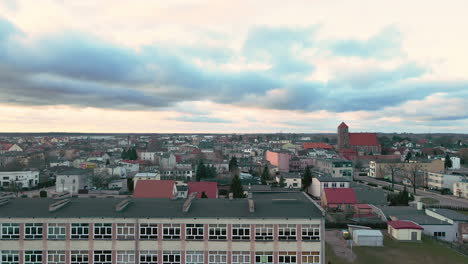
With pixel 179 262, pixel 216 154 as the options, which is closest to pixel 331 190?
pixel 179 262

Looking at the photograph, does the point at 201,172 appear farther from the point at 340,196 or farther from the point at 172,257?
the point at 172,257

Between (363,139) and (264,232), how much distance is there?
108 m

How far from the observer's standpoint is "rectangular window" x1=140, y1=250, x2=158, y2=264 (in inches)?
821

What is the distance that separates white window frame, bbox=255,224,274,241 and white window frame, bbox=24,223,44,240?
1342 centimetres

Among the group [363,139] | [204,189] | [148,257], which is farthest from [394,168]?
[148,257]

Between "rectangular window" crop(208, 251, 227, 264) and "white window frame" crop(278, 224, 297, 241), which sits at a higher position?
"white window frame" crop(278, 224, 297, 241)

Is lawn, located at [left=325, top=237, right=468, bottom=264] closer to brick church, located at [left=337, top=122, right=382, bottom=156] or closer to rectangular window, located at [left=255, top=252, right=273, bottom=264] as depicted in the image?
rectangular window, located at [left=255, top=252, right=273, bottom=264]

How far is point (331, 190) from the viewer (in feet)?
141

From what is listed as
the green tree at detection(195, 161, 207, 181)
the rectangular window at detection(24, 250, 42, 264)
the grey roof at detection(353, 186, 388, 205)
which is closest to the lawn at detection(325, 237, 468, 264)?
the grey roof at detection(353, 186, 388, 205)

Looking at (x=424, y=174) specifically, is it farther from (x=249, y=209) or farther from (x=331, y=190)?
(x=249, y=209)

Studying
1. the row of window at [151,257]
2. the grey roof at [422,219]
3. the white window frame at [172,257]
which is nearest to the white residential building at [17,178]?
the row of window at [151,257]

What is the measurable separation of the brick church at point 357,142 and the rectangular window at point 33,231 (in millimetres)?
103062

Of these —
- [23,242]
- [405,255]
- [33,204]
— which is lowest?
[405,255]

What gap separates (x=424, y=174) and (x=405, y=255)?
143 ft
